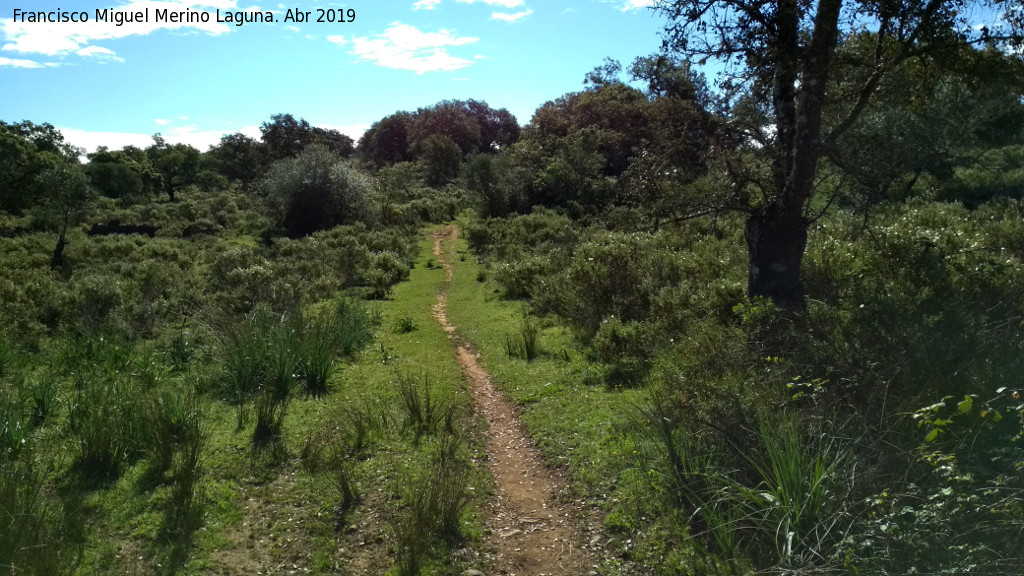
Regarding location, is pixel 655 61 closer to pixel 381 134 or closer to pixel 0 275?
pixel 0 275

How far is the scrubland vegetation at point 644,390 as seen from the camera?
4.96 m

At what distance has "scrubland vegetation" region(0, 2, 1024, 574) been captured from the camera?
4957mm

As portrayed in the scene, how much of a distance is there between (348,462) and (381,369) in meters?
3.99

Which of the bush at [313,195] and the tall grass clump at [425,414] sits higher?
the bush at [313,195]

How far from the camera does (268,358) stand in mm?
9820

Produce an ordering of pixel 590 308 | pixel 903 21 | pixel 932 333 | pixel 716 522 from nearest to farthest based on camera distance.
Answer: pixel 716 522
pixel 932 333
pixel 903 21
pixel 590 308

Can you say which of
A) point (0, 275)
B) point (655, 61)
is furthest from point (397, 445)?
point (0, 275)

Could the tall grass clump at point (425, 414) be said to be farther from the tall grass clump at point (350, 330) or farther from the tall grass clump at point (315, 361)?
the tall grass clump at point (350, 330)

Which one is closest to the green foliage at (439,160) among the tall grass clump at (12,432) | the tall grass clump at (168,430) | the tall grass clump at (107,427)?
the tall grass clump at (107,427)

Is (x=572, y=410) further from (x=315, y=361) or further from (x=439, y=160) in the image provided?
(x=439, y=160)

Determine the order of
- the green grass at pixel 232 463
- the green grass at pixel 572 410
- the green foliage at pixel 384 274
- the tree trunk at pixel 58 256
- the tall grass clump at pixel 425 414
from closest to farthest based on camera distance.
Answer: the green grass at pixel 232 463 → the green grass at pixel 572 410 → the tall grass clump at pixel 425 414 → the green foliage at pixel 384 274 → the tree trunk at pixel 58 256

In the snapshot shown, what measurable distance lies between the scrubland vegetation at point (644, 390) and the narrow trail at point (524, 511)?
0.82 feet

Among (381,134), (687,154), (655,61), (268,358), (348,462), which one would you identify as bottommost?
(348,462)

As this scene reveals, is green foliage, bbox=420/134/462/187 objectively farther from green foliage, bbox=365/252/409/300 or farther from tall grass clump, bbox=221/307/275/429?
tall grass clump, bbox=221/307/275/429
